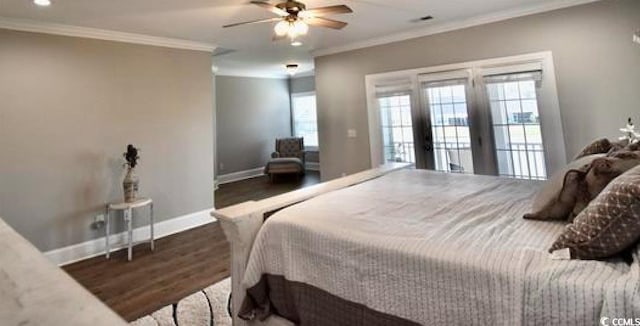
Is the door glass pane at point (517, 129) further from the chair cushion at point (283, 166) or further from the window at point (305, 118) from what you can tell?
the window at point (305, 118)

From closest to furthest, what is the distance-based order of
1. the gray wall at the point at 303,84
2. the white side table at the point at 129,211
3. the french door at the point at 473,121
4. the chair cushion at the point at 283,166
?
1. the white side table at the point at 129,211
2. the french door at the point at 473,121
3. the chair cushion at the point at 283,166
4. the gray wall at the point at 303,84

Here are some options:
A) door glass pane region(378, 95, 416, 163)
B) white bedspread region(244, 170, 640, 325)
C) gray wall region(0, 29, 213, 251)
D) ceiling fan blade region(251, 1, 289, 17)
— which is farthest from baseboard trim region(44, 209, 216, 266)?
door glass pane region(378, 95, 416, 163)

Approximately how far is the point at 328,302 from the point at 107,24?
379cm

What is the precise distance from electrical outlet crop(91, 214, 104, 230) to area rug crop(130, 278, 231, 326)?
6.34ft

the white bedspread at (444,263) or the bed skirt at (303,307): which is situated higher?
the white bedspread at (444,263)

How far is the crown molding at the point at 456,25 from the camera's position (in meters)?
3.61

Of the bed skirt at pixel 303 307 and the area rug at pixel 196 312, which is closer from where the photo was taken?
the bed skirt at pixel 303 307

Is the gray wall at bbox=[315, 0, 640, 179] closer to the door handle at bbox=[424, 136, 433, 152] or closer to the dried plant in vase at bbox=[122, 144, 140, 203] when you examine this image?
the door handle at bbox=[424, 136, 433, 152]

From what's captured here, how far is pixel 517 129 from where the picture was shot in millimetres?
4008

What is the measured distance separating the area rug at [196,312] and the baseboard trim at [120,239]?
40.5 inches

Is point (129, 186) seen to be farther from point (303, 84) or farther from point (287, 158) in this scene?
point (303, 84)

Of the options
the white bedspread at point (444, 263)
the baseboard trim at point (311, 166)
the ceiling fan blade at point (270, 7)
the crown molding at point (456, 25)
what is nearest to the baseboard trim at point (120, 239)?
the white bedspread at point (444, 263)

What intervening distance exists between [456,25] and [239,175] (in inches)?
240

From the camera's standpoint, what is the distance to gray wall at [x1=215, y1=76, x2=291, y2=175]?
314 inches
